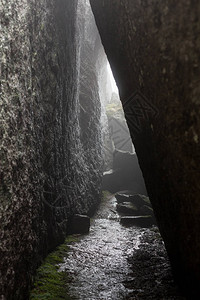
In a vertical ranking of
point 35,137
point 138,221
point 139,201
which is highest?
point 35,137

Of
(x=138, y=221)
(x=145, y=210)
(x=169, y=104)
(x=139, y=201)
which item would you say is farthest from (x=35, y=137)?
(x=139, y=201)

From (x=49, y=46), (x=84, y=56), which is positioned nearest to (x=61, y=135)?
(x=49, y=46)

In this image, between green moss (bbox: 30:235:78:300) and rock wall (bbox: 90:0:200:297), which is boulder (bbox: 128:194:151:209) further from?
rock wall (bbox: 90:0:200:297)

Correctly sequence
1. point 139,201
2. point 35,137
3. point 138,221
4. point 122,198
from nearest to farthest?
point 35,137 < point 138,221 < point 139,201 < point 122,198

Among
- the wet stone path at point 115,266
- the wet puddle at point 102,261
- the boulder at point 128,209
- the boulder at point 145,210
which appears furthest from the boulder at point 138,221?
the boulder at point 128,209

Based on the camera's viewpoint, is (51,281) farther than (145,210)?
No

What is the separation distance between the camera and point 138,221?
38.5 feet

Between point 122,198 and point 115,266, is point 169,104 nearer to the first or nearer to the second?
point 115,266

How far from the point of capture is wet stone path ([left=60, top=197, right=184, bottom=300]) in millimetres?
5039

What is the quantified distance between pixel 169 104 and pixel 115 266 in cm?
450

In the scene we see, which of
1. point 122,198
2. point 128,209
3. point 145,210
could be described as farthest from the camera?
point 122,198

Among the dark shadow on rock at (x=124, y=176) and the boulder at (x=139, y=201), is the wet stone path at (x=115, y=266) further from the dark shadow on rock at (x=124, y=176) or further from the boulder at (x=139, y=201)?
the dark shadow on rock at (x=124, y=176)

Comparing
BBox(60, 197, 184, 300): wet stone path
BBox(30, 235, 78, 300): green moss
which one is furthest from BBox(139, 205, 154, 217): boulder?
BBox(30, 235, 78, 300): green moss

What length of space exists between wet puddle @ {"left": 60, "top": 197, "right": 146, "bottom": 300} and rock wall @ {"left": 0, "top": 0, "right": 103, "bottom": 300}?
2.79 ft
